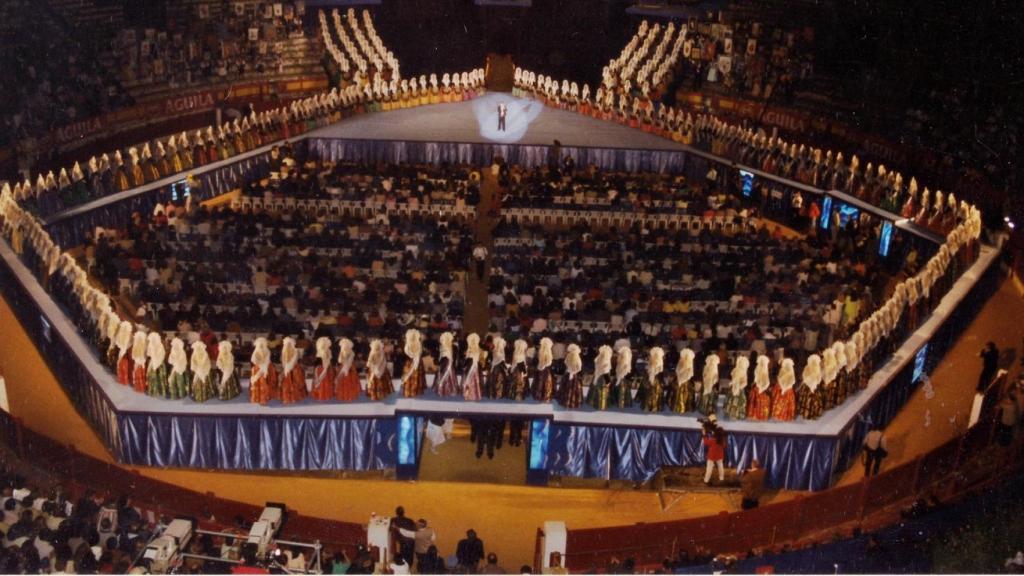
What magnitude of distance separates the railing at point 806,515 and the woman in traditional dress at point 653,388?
3.52 metres

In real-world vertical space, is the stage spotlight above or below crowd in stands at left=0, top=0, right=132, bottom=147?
below

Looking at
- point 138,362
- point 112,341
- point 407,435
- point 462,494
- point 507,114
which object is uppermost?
point 507,114

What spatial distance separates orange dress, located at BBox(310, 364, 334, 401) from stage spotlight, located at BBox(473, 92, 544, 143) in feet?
61.3

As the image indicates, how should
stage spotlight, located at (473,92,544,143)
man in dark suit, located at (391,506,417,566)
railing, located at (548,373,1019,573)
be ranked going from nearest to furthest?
railing, located at (548,373,1019,573) < man in dark suit, located at (391,506,417,566) < stage spotlight, located at (473,92,544,143)

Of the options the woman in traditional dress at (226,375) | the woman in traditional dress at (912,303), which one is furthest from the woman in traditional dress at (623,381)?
the woman in traditional dress at (912,303)

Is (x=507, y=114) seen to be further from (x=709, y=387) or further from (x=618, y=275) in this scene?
(x=709, y=387)

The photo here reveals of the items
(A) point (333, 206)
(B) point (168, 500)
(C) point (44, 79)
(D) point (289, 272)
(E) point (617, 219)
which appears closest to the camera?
(B) point (168, 500)

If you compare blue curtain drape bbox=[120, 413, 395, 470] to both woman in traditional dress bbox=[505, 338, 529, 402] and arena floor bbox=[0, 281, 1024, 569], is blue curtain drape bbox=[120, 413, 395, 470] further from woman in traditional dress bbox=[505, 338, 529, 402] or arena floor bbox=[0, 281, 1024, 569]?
woman in traditional dress bbox=[505, 338, 529, 402]

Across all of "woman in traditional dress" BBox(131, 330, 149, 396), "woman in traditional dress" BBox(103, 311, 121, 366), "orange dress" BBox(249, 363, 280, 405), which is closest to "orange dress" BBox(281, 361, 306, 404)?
"orange dress" BBox(249, 363, 280, 405)

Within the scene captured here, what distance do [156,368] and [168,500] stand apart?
3623 mm

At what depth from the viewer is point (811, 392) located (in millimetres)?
18719

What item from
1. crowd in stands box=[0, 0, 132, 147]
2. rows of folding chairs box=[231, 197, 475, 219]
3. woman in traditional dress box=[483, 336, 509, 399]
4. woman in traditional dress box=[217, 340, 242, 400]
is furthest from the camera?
crowd in stands box=[0, 0, 132, 147]

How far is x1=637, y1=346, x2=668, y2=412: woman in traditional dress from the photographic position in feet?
61.3

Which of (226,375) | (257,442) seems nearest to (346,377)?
(257,442)
